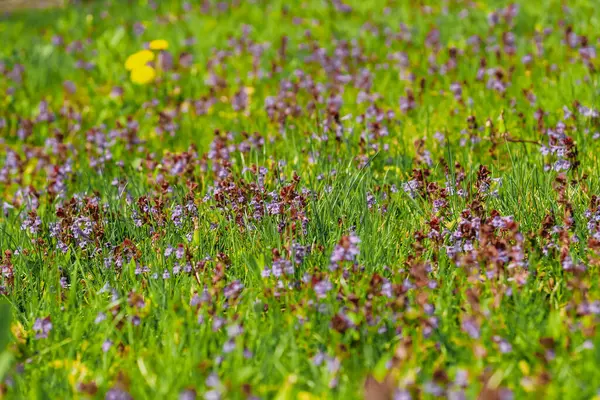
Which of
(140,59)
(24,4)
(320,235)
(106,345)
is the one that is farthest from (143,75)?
(24,4)

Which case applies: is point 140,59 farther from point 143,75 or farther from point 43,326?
point 43,326

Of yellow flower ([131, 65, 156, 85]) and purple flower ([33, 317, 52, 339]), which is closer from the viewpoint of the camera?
purple flower ([33, 317, 52, 339])

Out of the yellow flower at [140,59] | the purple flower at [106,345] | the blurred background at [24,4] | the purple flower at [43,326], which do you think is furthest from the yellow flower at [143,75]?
the blurred background at [24,4]

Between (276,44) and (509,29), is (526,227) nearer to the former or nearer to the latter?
(509,29)

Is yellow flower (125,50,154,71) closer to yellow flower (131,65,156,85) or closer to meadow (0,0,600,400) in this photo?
yellow flower (131,65,156,85)

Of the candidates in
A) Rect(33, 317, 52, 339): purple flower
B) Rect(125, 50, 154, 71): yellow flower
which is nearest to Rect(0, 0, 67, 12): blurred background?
Rect(125, 50, 154, 71): yellow flower

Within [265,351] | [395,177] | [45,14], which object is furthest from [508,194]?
[45,14]

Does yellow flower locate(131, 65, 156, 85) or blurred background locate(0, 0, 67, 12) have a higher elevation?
yellow flower locate(131, 65, 156, 85)
